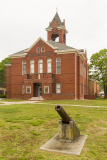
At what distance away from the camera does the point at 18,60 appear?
33906mm

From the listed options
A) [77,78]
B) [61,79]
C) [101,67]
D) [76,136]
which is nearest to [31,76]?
[61,79]

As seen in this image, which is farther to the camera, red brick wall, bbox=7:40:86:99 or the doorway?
the doorway

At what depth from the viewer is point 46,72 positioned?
103 feet

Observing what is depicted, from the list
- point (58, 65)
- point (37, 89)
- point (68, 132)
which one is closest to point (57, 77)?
point (58, 65)

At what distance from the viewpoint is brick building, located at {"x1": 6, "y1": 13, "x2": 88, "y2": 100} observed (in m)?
29.6

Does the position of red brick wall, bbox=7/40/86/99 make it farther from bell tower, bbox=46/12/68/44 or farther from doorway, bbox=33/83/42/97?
bell tower, bbox=46/12/68/44

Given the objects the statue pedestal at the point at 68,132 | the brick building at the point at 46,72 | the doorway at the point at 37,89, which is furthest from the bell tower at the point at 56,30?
the statue pedestal at the point at 68,132

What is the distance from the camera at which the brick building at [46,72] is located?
2961cm

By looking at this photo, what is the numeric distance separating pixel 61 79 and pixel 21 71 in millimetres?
9314

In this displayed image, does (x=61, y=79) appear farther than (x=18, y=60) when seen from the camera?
No

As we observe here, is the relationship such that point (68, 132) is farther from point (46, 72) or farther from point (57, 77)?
point (46, 72)

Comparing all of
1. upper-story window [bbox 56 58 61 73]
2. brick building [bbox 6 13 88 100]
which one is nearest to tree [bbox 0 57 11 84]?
brick building [bbox 6 13 88 100]

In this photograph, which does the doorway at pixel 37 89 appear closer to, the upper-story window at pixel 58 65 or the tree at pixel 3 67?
the upper-story window at pixel 58 65

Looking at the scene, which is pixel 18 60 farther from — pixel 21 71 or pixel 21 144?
pixel 21 144
